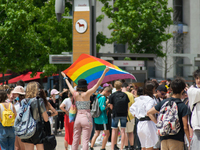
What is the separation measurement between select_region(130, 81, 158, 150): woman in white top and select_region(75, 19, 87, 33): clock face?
10.5 metres

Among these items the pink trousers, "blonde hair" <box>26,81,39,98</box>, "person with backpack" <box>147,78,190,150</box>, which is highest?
"blonde hair" <box>26,81,39,98</box>

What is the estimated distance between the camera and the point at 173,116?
4863mm

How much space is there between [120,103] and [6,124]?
3.37 metres

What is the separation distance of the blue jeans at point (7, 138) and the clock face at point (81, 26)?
10.3 meters

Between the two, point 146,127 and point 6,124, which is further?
point 6,124

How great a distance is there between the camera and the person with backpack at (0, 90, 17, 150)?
23.1 feet

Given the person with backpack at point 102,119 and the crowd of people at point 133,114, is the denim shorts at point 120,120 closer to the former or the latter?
the crowd of people at point 133,114

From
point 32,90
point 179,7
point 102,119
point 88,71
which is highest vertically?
point 179,7

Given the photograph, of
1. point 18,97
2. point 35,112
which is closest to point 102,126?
point 18,97

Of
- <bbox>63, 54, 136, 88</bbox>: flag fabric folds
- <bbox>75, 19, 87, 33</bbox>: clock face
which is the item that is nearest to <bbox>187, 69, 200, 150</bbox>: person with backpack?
<bbox>63, 54, 136, 88</bbox>: flag fabric folds

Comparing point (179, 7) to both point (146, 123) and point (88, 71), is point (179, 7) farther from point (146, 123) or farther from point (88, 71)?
point (146, 123)

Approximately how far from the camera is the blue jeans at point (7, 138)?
7.12 m

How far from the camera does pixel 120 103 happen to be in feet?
29.6

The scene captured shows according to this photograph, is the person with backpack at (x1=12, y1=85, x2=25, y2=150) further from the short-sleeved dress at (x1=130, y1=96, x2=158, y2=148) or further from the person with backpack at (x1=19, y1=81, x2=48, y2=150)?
the short-sleeved dress at (x1=130, y1=96, x2=158, y2=148)
